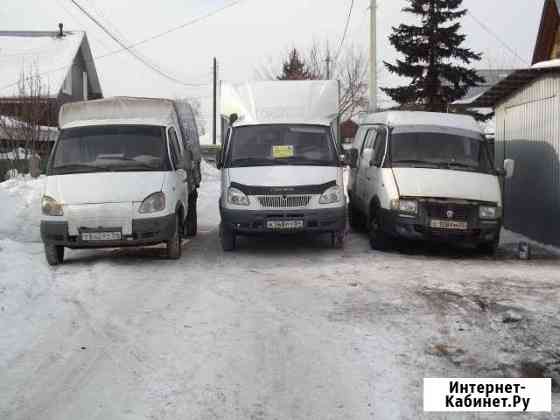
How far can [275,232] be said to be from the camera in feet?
33.2

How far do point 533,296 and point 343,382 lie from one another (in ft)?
11.5

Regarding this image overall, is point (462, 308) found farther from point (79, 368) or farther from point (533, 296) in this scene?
point (79, 368)

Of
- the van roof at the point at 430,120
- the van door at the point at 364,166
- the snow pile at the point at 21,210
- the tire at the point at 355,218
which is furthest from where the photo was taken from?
the tire at the point at 355,218

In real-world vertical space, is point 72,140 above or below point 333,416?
above

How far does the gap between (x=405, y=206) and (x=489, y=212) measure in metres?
1.32

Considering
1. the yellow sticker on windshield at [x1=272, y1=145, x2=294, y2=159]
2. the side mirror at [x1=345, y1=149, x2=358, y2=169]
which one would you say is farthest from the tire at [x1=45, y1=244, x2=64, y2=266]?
the side mirror at [x1=345, y1=149, x2=358, y2=169]

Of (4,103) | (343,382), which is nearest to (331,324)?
(343,382)

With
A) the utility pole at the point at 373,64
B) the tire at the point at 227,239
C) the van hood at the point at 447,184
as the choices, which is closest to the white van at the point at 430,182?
the van hood at the point at 447,184

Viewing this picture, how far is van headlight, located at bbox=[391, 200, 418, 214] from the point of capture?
10.2 m

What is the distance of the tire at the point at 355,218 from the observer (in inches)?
529

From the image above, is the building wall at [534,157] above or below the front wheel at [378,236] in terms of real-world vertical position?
above

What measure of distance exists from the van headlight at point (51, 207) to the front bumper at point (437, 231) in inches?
197

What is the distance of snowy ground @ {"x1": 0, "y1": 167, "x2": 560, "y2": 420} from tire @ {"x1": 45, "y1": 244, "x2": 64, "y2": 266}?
0.70 ft

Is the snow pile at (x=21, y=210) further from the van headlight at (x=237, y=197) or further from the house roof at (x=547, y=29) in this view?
the house roof at (x=547, y=29)
